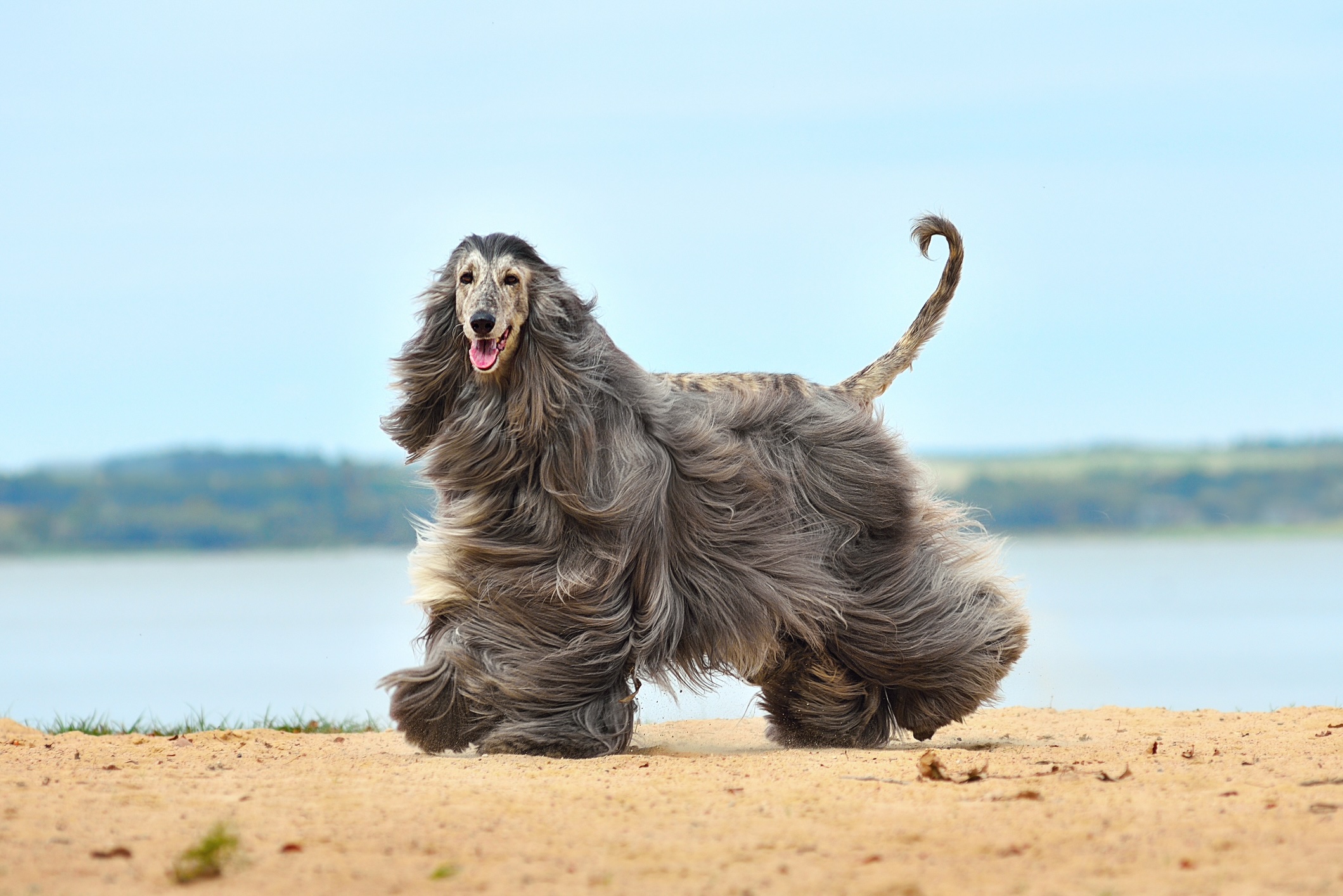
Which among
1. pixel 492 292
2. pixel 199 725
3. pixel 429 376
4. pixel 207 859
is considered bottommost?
pixel 207 859

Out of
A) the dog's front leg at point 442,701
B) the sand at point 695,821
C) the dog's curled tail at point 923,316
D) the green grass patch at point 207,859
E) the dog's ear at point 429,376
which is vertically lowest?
the green grass patch at point 207,859

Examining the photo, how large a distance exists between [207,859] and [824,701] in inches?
136

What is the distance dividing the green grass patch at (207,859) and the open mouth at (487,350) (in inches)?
97.1

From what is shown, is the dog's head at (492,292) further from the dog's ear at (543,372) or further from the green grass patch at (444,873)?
the green grass patch at (444,873)

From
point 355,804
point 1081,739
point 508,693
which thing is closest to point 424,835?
point 355,804

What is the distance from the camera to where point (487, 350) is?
18.8ft

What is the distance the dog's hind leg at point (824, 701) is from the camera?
638 centimetres

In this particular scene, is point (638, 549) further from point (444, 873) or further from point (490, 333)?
point (444, 873)

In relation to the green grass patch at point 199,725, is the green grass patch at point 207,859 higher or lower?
lower

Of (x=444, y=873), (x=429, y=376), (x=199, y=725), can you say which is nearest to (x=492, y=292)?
(x=429, y=376)

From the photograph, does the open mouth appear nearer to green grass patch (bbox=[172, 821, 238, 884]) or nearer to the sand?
the sand

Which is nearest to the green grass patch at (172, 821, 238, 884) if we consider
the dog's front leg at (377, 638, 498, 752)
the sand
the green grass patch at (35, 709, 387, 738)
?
the sand

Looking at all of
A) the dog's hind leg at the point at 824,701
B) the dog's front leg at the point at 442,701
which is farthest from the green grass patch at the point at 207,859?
the dog's hind leg at the point at 824,701

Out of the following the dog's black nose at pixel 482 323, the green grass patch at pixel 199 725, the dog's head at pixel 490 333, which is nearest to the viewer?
the dog's black nose at pixel 482 323
